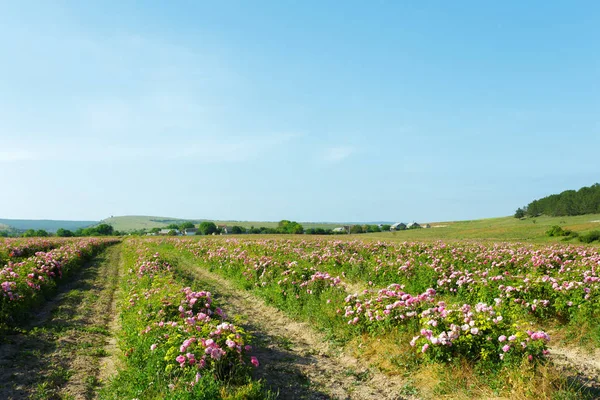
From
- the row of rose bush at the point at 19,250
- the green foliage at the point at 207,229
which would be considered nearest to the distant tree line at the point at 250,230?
the green foliage at the point at 207,229

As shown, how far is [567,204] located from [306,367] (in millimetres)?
101718

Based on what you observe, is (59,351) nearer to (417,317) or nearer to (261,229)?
(417,317)

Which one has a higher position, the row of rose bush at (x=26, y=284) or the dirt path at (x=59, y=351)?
the row of rose bush at (x=26, y=284)

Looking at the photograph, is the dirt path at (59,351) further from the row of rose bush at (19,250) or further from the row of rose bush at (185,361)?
the row of rose bush at (19,250)

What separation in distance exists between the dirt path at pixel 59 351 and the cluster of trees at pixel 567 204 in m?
97.8

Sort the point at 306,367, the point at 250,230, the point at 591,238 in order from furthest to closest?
1. the point at 250,230
2. the point at 591,238
3. the point at 306,367

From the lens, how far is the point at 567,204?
8700 cm

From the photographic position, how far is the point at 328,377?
6.47 metres

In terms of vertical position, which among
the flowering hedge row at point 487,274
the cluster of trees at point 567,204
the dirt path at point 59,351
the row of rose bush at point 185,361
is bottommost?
the dirt path at point 59,351

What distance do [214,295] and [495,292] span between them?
9.20 meters

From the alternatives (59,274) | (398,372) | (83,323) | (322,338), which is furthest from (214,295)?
(398,372)

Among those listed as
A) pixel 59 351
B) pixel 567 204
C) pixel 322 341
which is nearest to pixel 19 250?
pixel 59 351

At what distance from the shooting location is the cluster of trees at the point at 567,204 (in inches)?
3223

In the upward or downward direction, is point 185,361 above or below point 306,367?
above
